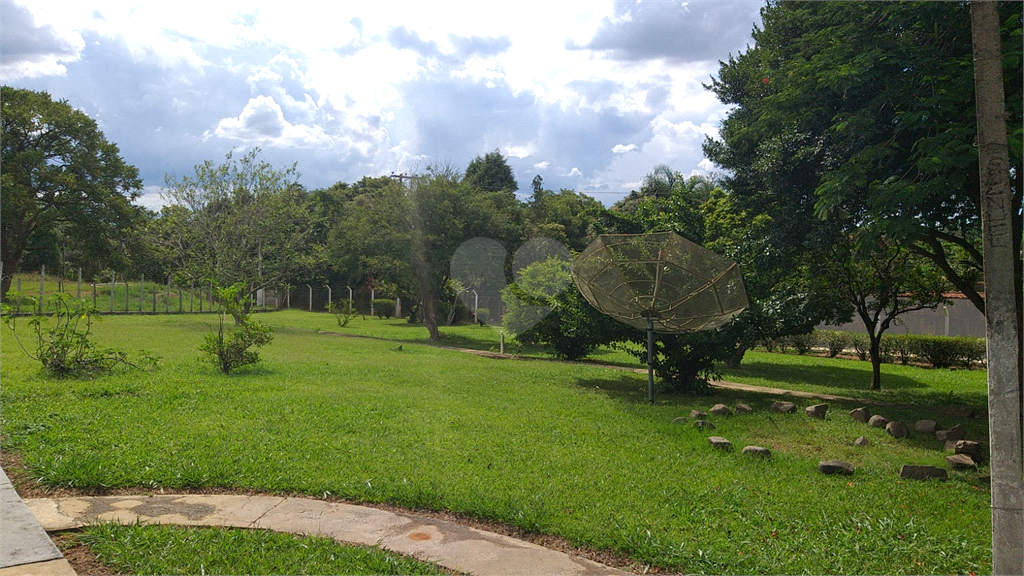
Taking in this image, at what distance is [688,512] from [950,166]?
486 cm

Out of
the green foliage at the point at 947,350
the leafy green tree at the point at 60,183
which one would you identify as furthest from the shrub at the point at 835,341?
the leafy green tree at the point at 60,183

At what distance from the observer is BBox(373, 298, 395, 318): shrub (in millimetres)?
39594

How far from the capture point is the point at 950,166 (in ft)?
23.1

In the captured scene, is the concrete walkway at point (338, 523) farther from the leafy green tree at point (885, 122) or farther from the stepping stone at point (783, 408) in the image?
the stepping stone at point (783, 408)

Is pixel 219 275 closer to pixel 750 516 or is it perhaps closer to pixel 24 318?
pixel 24 318

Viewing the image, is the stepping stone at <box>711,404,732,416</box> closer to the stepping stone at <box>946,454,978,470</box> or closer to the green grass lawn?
the stepping stone at <box>946,454,978,470</box>

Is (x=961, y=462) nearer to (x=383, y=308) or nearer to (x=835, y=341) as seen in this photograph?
(x=835, y=341)

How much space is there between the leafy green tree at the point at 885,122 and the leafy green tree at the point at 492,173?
3866 centimetres

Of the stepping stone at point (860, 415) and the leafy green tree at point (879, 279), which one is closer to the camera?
the stepping stone at point (860, 415)

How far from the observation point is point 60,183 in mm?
28688

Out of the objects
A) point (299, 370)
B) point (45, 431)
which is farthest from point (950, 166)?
point (299, 370)

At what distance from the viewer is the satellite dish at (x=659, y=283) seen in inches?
379

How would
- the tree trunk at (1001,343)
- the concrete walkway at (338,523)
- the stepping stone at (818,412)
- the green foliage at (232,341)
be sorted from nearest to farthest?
the tree trunk at (1001,343) → the concrete walkway at (338,523) → the stepping stone at (818,412) → the green foliage at (232,341)

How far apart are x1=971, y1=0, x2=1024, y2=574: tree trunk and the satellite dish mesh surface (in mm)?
6091
